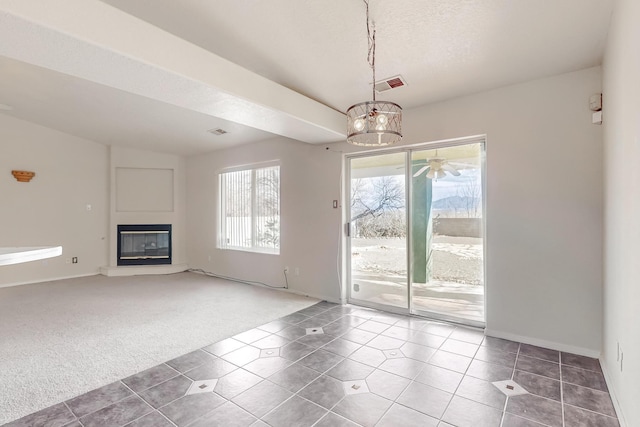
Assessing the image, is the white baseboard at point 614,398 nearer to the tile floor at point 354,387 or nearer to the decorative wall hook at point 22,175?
the tile floor at point 354,387

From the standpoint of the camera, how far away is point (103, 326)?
138 inches

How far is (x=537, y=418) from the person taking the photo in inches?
75.4

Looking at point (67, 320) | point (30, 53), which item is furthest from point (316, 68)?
point (67, 320)

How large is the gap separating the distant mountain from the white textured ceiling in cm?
116

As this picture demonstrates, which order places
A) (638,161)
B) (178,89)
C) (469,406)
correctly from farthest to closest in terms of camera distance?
1. (178,89)
2. (469,406)
3. (638,161)

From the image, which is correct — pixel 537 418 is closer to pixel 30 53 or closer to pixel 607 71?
pixel 607 71

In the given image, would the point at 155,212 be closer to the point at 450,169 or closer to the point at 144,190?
the point at 144,190

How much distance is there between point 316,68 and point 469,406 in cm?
313

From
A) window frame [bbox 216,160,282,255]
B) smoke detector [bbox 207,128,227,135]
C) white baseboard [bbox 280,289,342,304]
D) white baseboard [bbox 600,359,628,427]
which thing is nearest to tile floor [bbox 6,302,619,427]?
white baseboard [bbox 600,359,628,427]

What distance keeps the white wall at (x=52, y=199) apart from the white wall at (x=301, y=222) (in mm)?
2746

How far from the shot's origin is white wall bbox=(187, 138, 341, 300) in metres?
4.54

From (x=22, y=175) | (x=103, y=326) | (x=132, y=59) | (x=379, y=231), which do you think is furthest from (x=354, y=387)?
(x=22, y=175)

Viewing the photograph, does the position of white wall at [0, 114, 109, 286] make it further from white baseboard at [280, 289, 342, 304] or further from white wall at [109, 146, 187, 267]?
white baseboard at [280, 289, 342, 304]

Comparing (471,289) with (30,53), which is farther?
(471,289)
